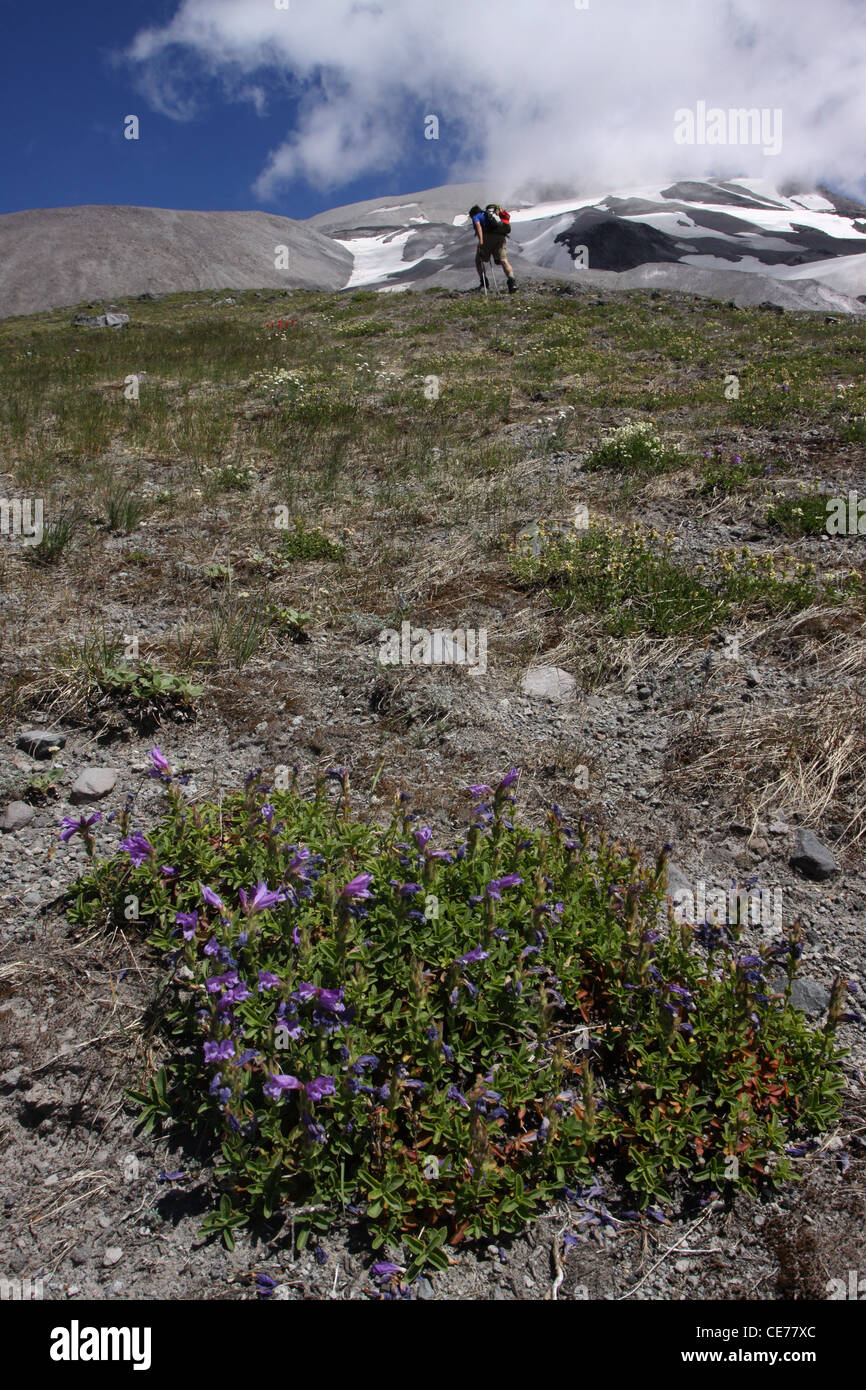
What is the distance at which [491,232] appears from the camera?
835 inches

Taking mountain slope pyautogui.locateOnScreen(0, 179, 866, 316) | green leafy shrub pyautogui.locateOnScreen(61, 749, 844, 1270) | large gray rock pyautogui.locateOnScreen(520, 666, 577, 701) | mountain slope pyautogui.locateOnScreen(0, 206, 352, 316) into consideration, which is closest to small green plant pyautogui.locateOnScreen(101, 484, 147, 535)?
large gray rock pyautogui.locateOnScreen(520, 666, 577, 701)

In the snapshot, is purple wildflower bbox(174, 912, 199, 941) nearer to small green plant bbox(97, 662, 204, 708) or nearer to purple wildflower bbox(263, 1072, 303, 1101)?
purple wildflower bbox(263, 1072, 303, 1101)

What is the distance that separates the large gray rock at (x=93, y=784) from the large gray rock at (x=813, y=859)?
12.5 ft

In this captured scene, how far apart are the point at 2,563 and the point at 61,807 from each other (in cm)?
379

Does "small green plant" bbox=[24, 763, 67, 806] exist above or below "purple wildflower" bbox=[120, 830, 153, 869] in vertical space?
above

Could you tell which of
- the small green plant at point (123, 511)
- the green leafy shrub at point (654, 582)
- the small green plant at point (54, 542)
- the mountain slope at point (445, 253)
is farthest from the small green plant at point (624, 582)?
the mountain slope at point (445, 253)

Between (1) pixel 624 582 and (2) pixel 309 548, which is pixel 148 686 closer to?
(2) pixel 309 548

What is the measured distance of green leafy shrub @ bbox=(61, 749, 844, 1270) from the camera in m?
2.46

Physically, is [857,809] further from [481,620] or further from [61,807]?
[61,807]

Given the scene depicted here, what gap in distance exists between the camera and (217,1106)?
258 centimetres

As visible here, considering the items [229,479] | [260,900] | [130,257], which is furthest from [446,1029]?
[130,257]

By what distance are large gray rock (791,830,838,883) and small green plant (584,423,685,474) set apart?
5.52 metres

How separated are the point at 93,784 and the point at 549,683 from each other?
10.1ft
